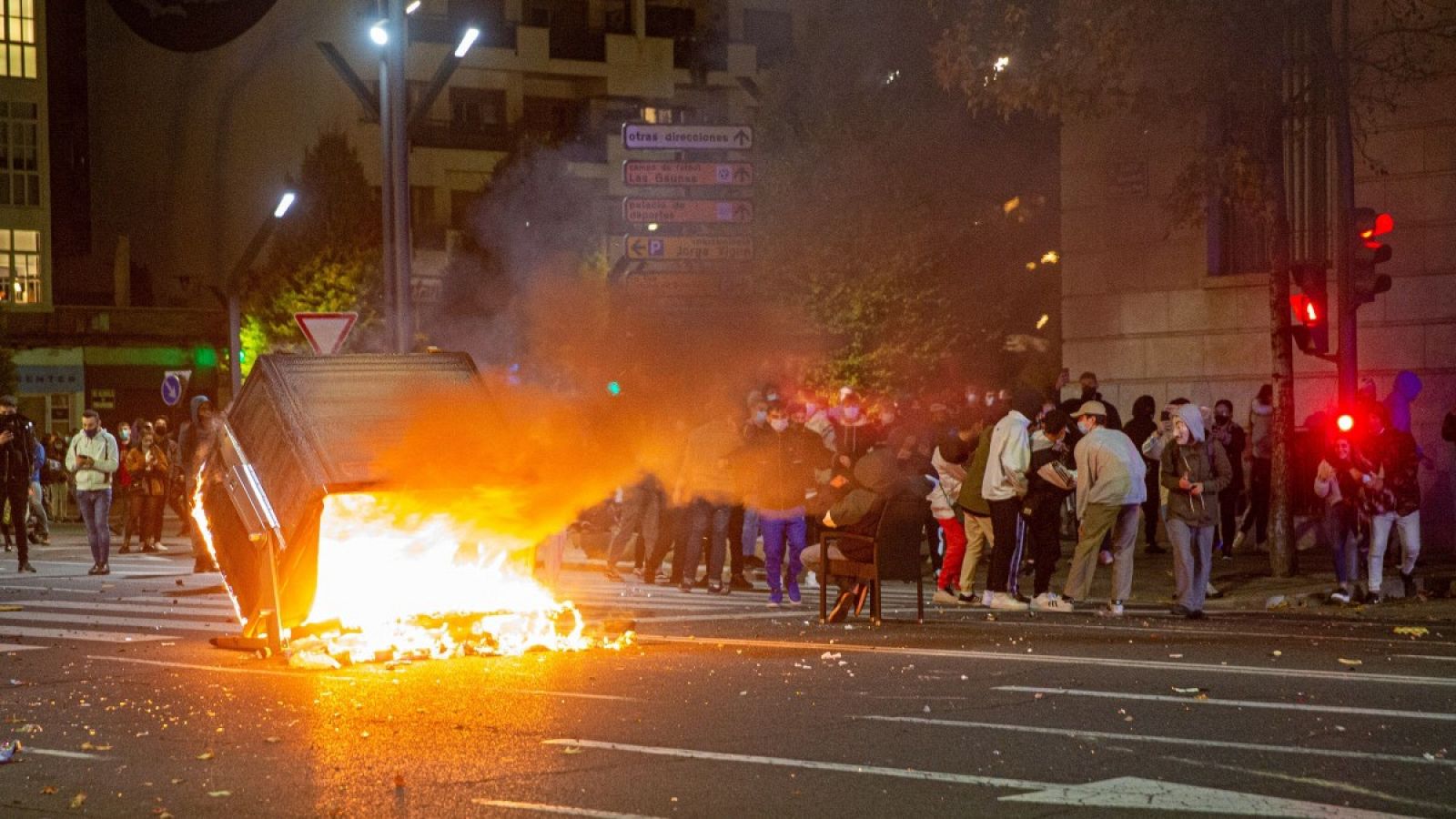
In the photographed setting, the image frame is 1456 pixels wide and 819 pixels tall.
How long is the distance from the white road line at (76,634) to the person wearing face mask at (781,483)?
5523 millimetres

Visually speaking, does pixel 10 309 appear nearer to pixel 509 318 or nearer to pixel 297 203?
pixel 297 203

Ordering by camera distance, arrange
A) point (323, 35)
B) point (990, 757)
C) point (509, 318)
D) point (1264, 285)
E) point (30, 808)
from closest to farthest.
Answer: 1. point (30, 808)
2. point (990, 757)
3. point (1264, 285)
4. point (509, 318)
5. point (323, 35)

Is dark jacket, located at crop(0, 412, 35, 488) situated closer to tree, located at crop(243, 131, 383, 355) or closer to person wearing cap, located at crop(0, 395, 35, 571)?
person wearing cap, located at crop(0, 395, 35, 571)

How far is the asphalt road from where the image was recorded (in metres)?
7.23

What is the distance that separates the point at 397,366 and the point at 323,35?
49.4m

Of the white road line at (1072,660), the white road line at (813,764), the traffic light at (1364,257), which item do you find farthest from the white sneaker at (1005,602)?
the white road line at (813,764)

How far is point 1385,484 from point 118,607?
11.0m

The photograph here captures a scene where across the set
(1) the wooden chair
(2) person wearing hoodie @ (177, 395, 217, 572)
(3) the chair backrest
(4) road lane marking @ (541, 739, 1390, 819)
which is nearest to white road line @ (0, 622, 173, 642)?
(2) person wearing hoodie @ (177, 395, 217, 572)

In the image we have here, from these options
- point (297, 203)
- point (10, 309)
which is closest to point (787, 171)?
point (297, 203)

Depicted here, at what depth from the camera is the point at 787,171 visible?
154 ft

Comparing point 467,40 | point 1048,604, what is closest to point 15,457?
point 467,40

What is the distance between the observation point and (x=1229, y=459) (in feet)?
65.7

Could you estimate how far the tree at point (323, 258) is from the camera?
55.2 meters

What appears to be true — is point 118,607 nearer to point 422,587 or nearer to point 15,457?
point 422,587
